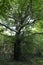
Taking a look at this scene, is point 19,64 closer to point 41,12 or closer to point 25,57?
point 25,57

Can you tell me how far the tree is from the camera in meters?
13.3

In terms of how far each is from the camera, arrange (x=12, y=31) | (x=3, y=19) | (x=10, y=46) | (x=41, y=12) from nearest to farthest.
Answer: (x=41, y=12)
(x=3, y=19)
(x=12, y=31)
(x=10, y=46)

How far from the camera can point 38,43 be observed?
16.2 meters

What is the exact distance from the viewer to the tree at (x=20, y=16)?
13337mm

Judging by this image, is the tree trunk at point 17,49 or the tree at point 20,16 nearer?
the tree at point 20,16

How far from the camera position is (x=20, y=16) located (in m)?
15.7

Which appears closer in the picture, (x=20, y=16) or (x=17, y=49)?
(x=20, y=16)

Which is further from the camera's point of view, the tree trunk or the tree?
the tree trunk

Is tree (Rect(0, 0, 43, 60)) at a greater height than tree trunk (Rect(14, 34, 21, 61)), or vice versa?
tree (Rect(0, 0, 43, 60))

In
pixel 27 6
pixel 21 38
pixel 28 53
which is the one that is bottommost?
pixel 28 53

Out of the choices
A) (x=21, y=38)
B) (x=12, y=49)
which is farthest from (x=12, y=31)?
(x=12, y=49)

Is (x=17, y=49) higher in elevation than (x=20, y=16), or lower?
lower

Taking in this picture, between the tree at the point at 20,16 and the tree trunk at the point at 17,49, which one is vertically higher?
the tree at the point at 20,16

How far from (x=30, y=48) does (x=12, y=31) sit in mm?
2248
